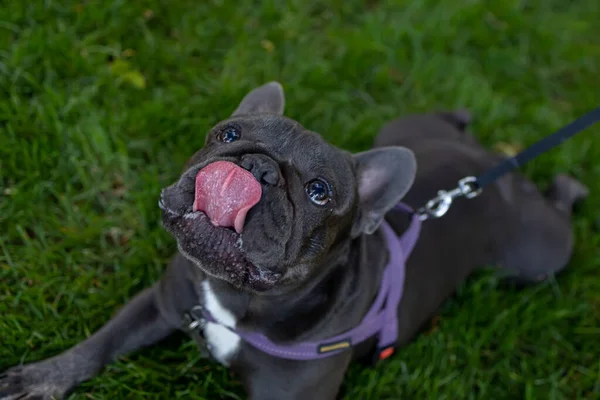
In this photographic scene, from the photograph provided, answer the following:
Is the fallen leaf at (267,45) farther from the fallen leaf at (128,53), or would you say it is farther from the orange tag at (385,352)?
the orange tag at (385,352)

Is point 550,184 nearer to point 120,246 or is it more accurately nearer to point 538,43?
point 538,43

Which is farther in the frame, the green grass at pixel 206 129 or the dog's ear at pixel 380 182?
the green grass at pixel 206 129

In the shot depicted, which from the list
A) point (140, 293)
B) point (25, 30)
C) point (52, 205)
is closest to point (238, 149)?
point (140, 293)

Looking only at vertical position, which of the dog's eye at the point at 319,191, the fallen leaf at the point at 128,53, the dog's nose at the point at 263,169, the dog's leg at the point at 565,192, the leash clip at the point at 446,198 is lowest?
the dog's leg at the point at 565,192

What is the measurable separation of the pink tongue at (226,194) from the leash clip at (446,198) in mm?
1538

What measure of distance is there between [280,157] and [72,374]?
155 centimetres

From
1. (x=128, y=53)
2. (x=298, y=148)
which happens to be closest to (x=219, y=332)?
(x=298, y=148)

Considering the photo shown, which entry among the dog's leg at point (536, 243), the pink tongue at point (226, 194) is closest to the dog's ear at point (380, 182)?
the pink tongue at point (226, 194)

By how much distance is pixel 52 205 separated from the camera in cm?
384

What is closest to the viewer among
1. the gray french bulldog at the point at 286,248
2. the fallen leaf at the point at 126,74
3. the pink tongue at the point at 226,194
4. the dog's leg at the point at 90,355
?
the pink tongue at the point at 226,194

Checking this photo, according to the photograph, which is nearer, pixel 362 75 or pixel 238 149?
pixel 238 149

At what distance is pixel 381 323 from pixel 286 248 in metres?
1.00

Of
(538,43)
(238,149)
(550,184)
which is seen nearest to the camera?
(238,149)

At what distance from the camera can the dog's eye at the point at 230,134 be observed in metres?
2.79
